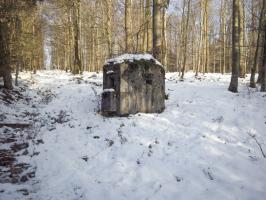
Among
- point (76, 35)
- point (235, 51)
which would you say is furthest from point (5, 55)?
point (235, 51)

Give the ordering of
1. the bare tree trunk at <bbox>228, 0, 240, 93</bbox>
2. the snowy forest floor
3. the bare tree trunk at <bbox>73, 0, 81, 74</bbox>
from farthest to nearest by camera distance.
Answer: the bare tree trunk at <bbox>73, 0, 81, 74</bbox>, the bare tree trunk at <bbox>228, 0, 240, 93</bbox>, the snowy forest floor

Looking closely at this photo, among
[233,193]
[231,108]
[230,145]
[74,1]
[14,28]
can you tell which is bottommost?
[233,193]

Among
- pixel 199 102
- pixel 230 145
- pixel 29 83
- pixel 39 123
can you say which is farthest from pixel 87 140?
pixel 29 83

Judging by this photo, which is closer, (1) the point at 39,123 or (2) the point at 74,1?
(1) the point at 39,123

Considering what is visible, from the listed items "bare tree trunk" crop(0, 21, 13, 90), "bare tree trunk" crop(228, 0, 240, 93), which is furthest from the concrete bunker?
"bare tree trunk" crop(0, 21, 13, 90)

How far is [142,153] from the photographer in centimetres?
752

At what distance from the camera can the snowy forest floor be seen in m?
5.95

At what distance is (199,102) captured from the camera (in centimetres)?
1189

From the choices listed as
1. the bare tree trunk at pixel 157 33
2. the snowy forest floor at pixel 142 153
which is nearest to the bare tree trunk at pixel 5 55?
the snowy forest floor at pixel 142 153

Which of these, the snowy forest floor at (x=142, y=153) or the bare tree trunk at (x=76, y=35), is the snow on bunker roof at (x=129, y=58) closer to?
the snowy forest floor at (x=142, y=153)

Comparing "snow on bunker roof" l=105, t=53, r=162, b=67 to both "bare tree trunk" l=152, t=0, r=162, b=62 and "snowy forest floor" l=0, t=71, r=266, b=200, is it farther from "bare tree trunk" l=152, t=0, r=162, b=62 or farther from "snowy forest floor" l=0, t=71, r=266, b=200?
"snowy forest floor" l=0, t=71, r=266, b=200

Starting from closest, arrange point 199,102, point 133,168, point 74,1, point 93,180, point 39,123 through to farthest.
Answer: point 93,180 < point 133,168 < point 39,123 < point 199,102 < point 74,1

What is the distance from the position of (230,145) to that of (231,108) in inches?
134

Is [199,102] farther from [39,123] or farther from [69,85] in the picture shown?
[69,85]
